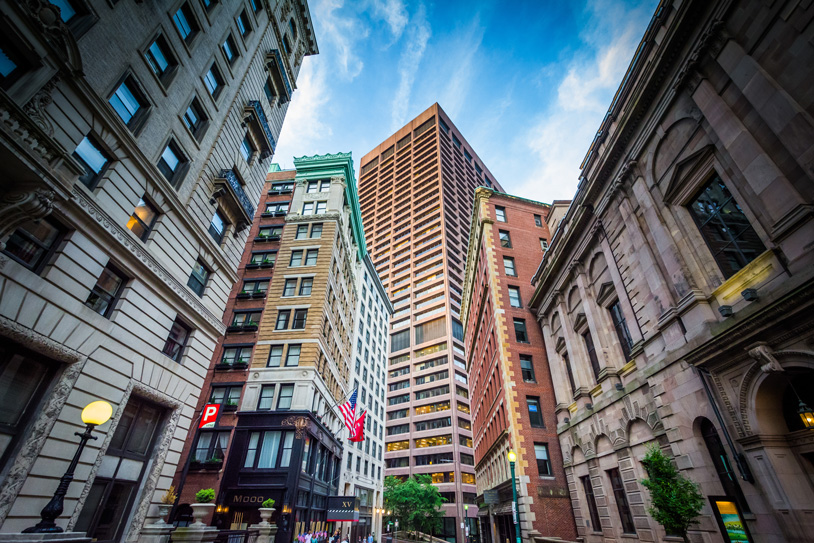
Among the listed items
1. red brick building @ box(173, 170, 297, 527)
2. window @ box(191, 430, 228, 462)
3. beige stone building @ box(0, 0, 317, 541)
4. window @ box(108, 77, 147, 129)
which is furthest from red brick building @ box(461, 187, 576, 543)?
window @ box(108, 77, 147, 129)

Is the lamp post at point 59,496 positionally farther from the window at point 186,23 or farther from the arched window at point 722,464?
the arched window at point 722,464

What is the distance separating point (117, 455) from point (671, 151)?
23.7 metres

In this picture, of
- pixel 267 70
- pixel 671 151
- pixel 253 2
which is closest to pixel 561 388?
pixel 671 151

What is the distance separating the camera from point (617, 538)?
58.5 feet

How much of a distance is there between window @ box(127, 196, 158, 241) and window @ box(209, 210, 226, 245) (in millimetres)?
3806

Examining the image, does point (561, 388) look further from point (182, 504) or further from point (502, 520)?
point (182, 504)

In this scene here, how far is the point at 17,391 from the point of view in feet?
30.0

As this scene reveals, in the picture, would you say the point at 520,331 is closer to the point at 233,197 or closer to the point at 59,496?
the point at 233,197

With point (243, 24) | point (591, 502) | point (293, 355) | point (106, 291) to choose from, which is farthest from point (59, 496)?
point (293, 355)

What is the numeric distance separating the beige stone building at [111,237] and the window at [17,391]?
0.03 metres

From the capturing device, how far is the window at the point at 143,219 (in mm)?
13112

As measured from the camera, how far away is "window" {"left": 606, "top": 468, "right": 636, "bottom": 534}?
57.1 ft

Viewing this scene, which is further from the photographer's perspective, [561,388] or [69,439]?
[561,388]

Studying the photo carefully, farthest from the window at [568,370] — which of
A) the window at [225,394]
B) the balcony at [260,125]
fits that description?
the window at [225,394]
